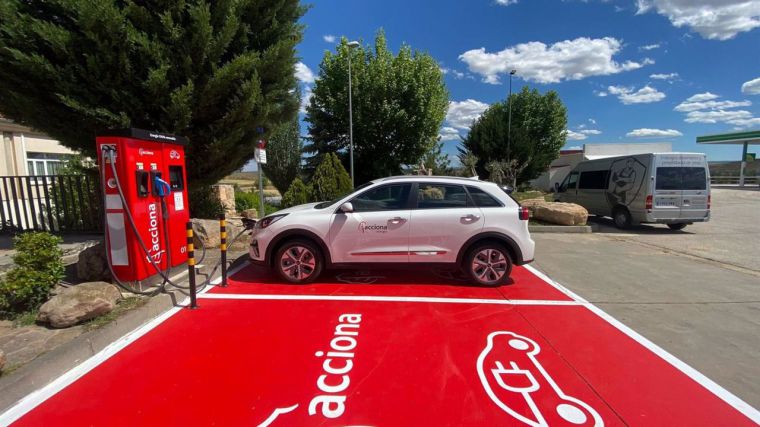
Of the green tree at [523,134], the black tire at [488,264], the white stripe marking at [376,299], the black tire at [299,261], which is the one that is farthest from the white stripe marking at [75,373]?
the green tree at [523,134]

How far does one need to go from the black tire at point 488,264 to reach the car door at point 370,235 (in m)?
0.96

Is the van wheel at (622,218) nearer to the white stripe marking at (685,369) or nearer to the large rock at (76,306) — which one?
the white stripe marking at (685,369)

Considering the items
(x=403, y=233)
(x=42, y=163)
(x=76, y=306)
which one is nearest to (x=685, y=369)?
(x=403, y=233)

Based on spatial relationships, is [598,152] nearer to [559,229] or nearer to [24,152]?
[559,229]

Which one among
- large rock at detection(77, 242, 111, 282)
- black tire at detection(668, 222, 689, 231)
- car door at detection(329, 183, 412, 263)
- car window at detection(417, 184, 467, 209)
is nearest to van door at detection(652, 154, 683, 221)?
black tire at detection(668, 222, 689, 231)

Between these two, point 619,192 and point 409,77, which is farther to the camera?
point 409,77

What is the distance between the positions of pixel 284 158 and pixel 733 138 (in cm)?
4310

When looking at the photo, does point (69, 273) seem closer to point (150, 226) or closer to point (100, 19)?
point (150, 226)

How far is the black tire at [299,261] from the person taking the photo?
525 centimetres

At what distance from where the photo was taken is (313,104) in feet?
67.7

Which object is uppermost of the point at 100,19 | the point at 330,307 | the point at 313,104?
the point at 313,104

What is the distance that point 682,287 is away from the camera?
18.5ft

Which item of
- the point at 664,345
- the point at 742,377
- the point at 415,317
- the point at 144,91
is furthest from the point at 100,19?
the point at 742,377

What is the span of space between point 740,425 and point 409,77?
17.9 meters
